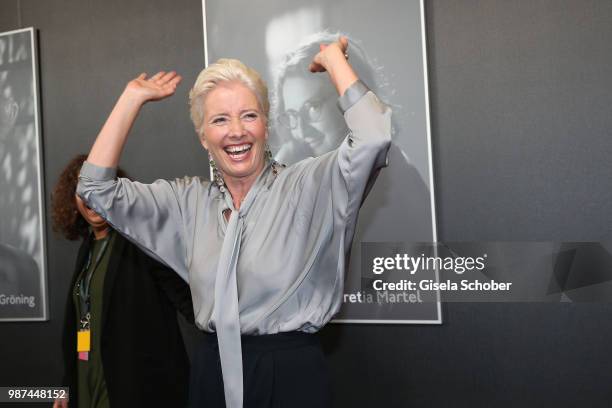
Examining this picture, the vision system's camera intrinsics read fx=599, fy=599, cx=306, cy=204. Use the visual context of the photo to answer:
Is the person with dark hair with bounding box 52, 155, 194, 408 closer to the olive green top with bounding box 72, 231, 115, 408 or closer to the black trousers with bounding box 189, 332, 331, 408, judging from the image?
the olive green top with bounding box 72, 231, 115, 408

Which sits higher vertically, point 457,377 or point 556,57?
point 556,57

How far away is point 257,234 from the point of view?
1.55 m

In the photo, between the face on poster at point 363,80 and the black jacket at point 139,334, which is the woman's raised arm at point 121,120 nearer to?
the black jacket at point 139,334

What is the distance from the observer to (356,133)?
1374 mm

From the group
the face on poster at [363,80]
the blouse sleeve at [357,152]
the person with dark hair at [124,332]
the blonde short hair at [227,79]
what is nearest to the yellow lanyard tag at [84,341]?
the person with dark hair at [124,332]

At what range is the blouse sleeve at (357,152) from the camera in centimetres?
136

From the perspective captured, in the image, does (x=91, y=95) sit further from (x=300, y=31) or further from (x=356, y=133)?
(x=356, y=133)

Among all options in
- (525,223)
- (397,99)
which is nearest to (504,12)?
(397,99)

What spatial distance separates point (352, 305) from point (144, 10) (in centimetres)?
180

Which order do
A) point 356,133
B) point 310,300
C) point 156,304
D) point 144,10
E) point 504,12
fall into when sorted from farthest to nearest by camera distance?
point 144,10 < point 504,12 < point 156,304 < point 310,300 < point 356,133

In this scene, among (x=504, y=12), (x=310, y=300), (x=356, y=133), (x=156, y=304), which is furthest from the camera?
(x=504, y=12)

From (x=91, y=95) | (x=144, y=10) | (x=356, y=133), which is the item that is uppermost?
(x=144, y=10)

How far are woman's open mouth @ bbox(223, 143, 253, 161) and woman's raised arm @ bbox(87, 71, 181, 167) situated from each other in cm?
30

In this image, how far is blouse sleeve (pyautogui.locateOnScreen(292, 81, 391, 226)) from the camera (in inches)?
53.6
